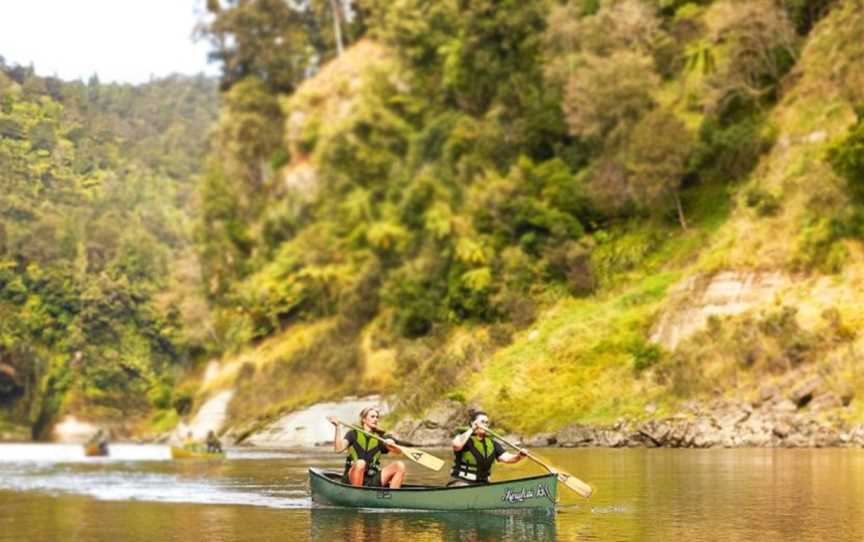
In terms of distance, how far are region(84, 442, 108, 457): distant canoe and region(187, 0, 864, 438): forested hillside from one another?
45.9ft

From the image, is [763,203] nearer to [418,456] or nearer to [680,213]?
[680,213]

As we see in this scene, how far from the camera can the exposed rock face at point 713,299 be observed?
5425cm

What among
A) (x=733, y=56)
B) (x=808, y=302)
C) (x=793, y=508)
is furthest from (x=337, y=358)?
(x=793, y=508)

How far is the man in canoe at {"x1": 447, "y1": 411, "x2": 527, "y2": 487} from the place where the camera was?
84.2 feet

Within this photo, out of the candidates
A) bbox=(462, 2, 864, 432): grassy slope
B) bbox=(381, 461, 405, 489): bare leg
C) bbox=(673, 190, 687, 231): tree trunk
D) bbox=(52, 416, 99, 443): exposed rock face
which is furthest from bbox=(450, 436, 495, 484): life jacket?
bbox=(52, 416, 99, 443): exposed rock face

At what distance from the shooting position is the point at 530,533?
22469 millimetres

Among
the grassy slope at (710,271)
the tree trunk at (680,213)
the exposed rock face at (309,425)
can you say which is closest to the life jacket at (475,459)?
the grassy slope at (710,271)

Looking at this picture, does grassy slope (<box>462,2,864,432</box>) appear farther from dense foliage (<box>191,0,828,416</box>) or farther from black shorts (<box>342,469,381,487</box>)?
black shorts (<box>342,469,381,487</box>)

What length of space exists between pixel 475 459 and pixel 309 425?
46578mm

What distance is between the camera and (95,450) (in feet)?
199

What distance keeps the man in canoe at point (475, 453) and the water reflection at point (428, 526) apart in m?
0.85

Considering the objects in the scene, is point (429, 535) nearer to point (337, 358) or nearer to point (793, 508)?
point (793, 508)

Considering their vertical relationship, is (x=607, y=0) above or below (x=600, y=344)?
above

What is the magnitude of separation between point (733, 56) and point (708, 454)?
2942 centimetres
